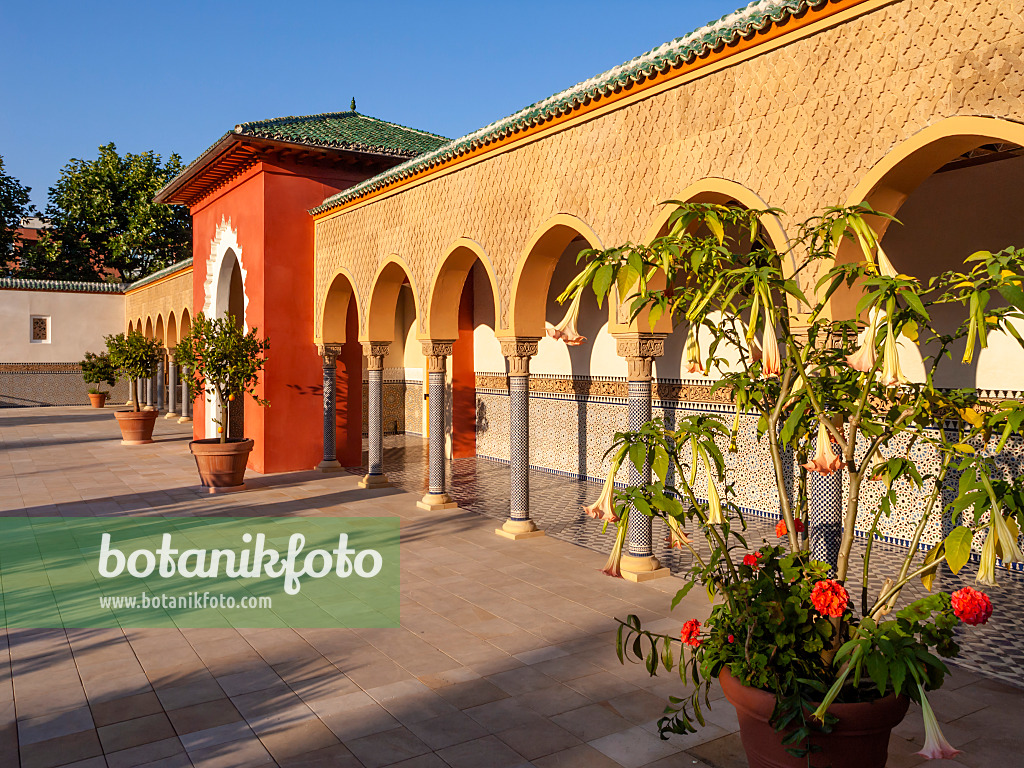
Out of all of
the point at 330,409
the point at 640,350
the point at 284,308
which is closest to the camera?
the point at 640,350

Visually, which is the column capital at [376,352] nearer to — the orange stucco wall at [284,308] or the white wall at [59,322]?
the orange stucco wall at [284,308]

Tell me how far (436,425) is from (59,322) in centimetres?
2341

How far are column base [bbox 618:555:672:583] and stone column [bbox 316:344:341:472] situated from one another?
7254 millimetres

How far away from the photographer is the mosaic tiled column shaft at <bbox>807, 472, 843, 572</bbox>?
5.71m

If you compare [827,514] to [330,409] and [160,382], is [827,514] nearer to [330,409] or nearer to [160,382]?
[330,409]

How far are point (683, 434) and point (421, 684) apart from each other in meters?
2.54

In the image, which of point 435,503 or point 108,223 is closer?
point 435,503

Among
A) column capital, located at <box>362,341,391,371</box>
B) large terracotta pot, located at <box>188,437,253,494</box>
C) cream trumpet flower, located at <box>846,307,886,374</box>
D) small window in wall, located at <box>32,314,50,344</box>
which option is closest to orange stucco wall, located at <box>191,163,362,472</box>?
large terracotta pot, located at <box>188,437,253,494</box>

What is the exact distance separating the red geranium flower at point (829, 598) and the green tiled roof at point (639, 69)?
4.16 m

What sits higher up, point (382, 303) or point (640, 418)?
point (382, 303)

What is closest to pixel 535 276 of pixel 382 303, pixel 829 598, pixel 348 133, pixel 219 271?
pixel 382 303

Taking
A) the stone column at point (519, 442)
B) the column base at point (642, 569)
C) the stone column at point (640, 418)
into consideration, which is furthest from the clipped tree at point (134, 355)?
the column base at point (642, 569)

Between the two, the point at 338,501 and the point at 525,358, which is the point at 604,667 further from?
the point at 338,501

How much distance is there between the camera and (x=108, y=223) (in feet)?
116
